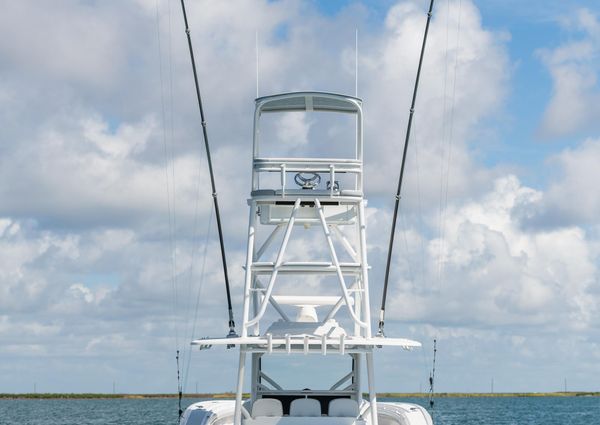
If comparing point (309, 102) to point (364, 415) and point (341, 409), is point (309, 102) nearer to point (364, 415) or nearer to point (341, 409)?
point (341, 409)

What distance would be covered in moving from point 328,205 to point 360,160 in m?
1.19

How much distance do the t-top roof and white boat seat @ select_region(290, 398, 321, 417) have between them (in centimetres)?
653

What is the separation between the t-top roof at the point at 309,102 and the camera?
80.2 feet

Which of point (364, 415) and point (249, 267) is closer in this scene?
point (249, 267)

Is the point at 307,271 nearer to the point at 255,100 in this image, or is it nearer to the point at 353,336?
the point at 353,336

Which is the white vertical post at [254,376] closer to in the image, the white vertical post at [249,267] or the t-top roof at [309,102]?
the white vertical post at [249,267]

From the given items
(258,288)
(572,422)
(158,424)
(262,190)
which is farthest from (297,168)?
(572,422)

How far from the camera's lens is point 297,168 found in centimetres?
2434

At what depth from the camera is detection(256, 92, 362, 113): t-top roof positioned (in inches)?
962

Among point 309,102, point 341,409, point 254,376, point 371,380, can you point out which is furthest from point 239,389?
point 309,102

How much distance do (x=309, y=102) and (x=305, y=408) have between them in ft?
22.5

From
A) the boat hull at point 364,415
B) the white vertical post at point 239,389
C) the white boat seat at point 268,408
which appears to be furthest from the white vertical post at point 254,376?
the white vertical post at point 239,389

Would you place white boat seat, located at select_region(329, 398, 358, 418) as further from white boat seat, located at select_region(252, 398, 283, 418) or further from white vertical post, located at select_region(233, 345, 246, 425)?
white vertical post, located at select_region(233, 345, 246, 425)

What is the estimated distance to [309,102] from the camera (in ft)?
80.8
